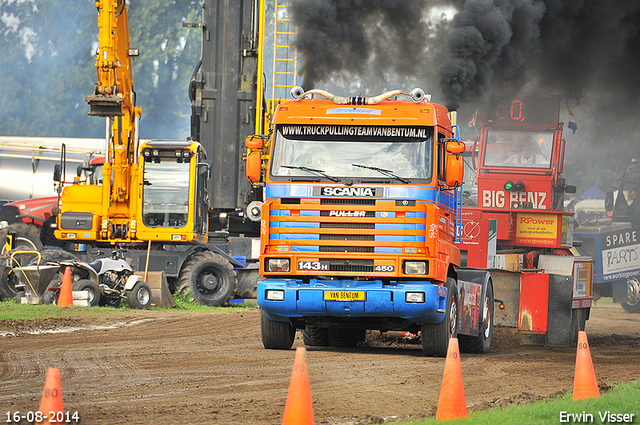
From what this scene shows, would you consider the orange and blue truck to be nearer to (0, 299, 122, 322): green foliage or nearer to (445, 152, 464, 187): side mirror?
(445, 152, 464, 187): side mirror

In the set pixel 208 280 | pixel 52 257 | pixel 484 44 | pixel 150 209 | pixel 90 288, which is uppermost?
pixel 484 44

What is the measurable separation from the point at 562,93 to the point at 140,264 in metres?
10.0

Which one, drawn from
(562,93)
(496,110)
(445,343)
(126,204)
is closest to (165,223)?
(126,204)

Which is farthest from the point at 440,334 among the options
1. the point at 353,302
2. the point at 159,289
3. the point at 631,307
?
the point at 631,307

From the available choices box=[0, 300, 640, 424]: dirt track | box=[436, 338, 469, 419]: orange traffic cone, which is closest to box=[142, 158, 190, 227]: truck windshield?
box=[0, 300, 640, 424]: dirt track

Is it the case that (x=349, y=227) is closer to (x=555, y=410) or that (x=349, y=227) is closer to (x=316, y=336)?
(x=316, y=336)

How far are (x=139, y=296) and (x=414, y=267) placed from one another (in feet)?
29.3

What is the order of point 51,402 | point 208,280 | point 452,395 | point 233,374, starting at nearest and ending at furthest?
point 51,402
point 452,395
point 233,374
point 208,280

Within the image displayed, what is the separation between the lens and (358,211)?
1133 centimetres

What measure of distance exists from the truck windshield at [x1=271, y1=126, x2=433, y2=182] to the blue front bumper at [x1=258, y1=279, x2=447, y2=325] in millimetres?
1344

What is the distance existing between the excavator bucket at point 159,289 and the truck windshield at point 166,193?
1.60 metres

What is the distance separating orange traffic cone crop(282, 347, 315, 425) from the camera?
249 inches

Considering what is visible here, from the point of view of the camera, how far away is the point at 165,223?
2108 cm

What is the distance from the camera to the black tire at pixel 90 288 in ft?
59.2
